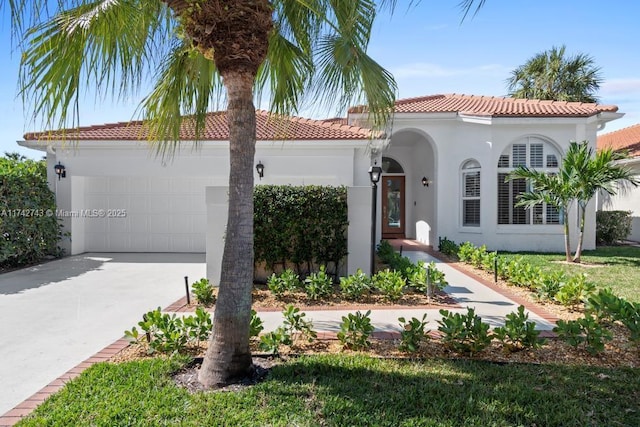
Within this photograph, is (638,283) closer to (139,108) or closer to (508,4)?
(508,4)

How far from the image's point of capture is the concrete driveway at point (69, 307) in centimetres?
463

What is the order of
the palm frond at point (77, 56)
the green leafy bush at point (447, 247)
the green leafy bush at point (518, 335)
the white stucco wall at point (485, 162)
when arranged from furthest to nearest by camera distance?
the white stucco wall at point (485, 162), the green leafy bush at point (447, 247), the green leafy bush at point (518, 335), the palm frond at point (77, 56)

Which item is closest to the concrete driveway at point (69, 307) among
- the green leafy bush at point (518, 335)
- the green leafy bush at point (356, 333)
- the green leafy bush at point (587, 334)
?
the green leafy bush at point (356, 333)

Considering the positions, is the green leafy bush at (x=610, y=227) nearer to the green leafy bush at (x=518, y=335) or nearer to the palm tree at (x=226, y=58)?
the green leafy bush at (x=518, y=335)

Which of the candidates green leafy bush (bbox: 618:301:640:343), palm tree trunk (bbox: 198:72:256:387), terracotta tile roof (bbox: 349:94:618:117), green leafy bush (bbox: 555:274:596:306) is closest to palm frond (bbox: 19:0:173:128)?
palm tree trunk (bbox: 198:72:256:387)

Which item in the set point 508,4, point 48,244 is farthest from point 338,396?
point 48,244

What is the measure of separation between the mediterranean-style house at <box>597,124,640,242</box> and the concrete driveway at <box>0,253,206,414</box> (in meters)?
20.0

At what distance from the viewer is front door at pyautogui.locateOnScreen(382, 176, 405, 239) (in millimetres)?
19609

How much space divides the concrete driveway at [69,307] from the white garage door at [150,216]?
157cm

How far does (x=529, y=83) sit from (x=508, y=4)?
72.0 feet

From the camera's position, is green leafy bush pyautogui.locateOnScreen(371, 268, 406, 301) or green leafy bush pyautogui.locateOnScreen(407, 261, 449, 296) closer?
green leafy bush pyautogui.locateOnScreen(371, 268, 406, 301)

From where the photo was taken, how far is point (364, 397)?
3701 mm

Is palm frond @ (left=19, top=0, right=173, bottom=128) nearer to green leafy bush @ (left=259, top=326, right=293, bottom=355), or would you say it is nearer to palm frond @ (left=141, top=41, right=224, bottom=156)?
palm frond @ (left=141, top=41, right=224, bottom=156)
